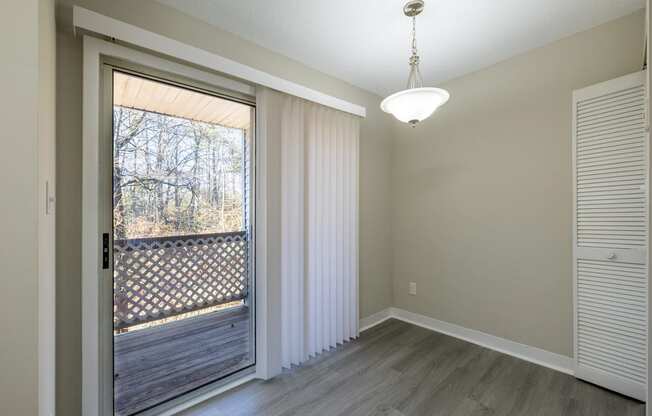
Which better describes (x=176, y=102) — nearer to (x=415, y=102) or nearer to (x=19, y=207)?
(x=19, y=207)

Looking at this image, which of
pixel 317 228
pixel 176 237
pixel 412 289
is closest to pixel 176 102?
pixel 176 237

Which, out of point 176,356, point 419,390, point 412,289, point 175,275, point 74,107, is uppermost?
point 74,107

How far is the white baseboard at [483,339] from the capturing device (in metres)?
2.16

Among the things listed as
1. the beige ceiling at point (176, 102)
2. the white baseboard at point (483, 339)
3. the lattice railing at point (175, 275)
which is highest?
the beige ceiling at point (176, 102)

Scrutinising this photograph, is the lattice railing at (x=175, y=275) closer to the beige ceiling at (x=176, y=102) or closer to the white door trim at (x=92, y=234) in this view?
the white door trim at (x=92, y=234)

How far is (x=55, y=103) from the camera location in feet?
4.58

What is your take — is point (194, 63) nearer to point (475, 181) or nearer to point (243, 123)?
point (243, 123)

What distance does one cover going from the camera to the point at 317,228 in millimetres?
2463

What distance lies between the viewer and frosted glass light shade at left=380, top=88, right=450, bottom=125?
155cm

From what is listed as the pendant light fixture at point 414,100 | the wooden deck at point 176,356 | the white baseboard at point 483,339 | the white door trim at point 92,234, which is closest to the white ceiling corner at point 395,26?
the pendant light fixture at point 414,100

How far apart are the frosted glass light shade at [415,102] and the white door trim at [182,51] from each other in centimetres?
90

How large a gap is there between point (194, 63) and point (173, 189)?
0.83 metres

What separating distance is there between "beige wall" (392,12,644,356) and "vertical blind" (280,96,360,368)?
0.81m

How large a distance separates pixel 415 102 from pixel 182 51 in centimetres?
147
